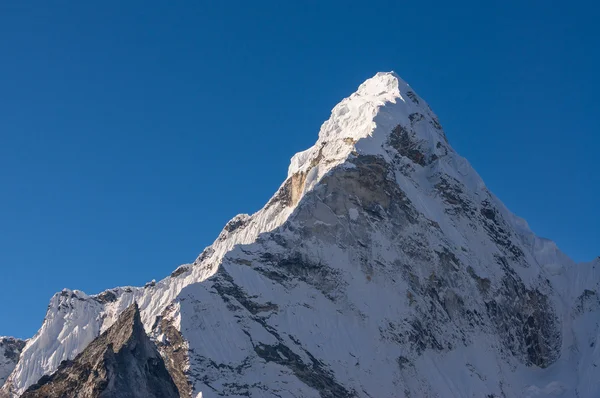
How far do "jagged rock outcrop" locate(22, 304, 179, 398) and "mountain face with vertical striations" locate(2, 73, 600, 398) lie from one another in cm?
3099

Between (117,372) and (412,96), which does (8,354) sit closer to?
(412,96)

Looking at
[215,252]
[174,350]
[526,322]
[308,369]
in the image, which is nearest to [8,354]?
[215,252]

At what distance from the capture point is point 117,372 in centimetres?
8719

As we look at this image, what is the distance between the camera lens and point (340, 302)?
138625 millimetres

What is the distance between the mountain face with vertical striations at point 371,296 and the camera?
13100 cm

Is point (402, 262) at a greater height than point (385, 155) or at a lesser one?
lesser

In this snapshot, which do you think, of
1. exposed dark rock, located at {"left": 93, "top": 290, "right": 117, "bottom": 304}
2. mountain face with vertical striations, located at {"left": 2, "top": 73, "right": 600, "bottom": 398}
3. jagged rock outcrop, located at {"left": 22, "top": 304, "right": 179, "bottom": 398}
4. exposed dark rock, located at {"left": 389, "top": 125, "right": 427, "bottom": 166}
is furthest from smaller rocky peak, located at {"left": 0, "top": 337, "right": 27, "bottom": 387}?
jagged rock outcrop, located at {"left": 22, "top": 304, "right": 179, "bottom": 398}

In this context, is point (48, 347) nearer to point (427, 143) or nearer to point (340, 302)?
point (340, 302)

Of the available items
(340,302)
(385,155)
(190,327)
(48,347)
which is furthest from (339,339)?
(48,347)

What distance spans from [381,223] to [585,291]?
90.2ft

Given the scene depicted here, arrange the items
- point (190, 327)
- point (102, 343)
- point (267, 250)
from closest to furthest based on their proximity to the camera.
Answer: point (102, 343) < point (190, 327) < point (267, 250)

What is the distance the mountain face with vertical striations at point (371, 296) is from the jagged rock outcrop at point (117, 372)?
30993 millimetres

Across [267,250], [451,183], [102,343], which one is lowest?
[102,343]

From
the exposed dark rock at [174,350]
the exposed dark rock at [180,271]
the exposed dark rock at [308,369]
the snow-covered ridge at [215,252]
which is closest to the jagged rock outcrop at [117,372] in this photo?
the exposed dark rock at [174,350]
